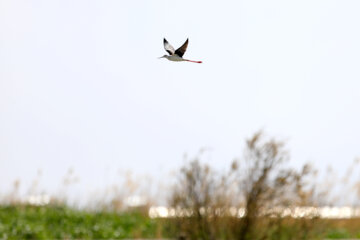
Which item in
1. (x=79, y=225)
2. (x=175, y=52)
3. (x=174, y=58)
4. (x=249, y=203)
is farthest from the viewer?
(x=79, y=225)

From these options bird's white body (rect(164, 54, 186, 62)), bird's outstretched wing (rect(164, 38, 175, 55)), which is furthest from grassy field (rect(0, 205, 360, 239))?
bird's white body (rect(164, 54, 186, 62))

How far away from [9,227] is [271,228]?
233 inches

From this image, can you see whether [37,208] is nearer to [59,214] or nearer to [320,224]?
[59,214]

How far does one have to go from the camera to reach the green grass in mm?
11516

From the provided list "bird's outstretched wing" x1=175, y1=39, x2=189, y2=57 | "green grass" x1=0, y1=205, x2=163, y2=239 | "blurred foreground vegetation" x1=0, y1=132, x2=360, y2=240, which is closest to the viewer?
"bird's outstretched wing" x1=175, y1=39, x2=189, y2=57

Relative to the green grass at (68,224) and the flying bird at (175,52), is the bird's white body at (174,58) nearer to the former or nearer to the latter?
the flying bird at (175,52)

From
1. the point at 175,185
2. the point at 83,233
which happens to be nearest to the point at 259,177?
the point at 175,185

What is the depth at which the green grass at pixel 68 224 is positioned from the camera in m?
11.5

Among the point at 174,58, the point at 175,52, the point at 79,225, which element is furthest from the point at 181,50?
the point at 79,225

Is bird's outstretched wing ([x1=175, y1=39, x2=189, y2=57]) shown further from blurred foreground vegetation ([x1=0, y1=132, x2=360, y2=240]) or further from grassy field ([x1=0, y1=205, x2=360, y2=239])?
grassy field ([x1=0, y1=205, x2=360, y2=239])

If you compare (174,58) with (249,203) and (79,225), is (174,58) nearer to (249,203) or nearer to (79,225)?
(249,203)

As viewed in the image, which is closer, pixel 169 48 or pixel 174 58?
pixel 174 58

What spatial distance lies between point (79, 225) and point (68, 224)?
0.25 meters

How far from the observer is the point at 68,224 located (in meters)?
12.9
